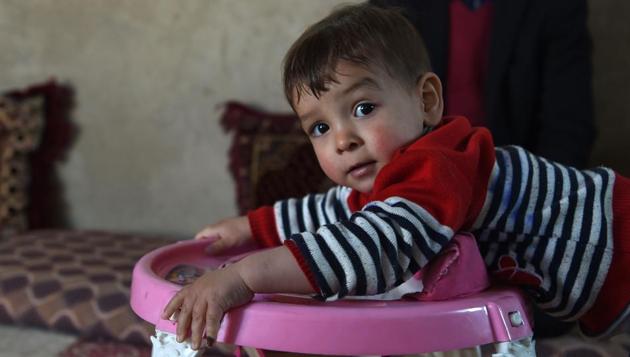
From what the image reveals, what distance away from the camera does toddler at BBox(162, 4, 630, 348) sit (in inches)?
24.3

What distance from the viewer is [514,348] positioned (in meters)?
0.58

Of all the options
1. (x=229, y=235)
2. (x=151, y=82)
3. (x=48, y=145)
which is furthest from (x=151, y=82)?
(x=229, y=235)

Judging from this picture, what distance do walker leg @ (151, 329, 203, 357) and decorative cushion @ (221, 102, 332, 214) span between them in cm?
110

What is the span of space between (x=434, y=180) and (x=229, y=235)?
0.35 m

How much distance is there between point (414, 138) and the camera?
736 mm

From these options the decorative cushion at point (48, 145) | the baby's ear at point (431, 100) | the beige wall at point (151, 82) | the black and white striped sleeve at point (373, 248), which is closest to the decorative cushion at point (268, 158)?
the beige wall at point (151, 82)

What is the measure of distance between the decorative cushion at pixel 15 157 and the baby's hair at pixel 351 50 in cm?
143

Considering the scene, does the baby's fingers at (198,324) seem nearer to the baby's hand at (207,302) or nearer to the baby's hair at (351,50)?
the baby's hand at (207,302)

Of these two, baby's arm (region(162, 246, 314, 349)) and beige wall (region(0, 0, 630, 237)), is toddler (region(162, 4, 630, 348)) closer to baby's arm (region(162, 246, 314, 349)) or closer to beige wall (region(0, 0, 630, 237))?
baby's arm (region(162, 246, 314, 349))

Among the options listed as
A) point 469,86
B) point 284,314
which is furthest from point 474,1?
point 284,314

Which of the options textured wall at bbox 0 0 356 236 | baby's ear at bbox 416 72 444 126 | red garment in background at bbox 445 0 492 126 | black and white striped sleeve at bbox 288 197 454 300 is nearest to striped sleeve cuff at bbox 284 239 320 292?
black and white striped sleeve at bbox 288 197 454 300

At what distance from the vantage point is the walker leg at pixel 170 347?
0.57 m

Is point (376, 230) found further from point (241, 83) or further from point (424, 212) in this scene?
point (241, 83)

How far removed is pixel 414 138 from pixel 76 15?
163 cm
